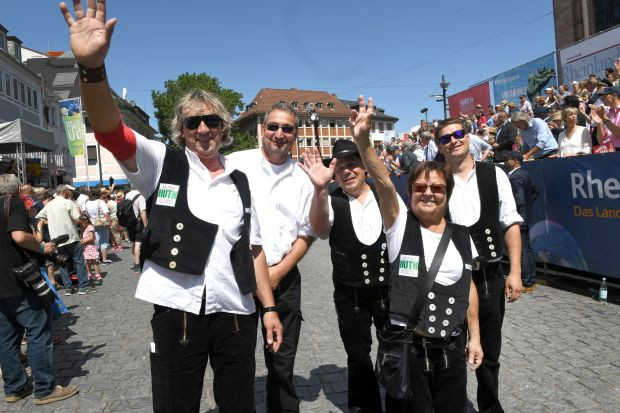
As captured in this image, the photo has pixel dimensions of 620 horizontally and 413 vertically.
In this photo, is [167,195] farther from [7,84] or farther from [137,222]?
[7,84]

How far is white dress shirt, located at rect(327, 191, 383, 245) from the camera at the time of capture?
3.24 meters

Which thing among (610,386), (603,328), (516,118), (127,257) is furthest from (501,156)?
(127,257)

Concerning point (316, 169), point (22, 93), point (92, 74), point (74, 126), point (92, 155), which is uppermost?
point (22, 93)

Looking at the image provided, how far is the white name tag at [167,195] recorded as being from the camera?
2.12m

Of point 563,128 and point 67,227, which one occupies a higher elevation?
point 563,128

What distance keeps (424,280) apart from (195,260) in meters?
1.19

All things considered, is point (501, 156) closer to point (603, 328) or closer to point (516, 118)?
point (516, 118)

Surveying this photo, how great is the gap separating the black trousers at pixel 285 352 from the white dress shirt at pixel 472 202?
114 cm

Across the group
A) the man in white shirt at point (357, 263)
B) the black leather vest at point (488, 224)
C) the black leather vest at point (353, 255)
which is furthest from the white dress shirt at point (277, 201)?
the black leather vest at point (488, 224)

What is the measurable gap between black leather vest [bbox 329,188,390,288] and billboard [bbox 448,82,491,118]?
51.0 ft

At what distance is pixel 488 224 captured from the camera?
309 cm

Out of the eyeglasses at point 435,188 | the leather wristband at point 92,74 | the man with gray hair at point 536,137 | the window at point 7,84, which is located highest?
the window at point 7,84

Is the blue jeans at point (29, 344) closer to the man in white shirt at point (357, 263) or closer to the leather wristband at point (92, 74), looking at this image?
the man in white shirt at point (357, 263)

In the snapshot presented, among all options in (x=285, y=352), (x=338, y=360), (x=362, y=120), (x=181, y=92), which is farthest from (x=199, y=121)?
(x=181, y=92)
